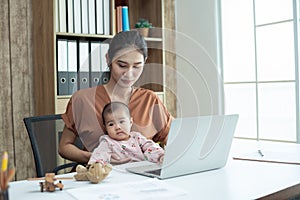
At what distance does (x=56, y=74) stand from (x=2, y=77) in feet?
1.15

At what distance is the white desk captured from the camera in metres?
1.01

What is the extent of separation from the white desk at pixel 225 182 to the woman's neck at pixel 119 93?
1.59 feet

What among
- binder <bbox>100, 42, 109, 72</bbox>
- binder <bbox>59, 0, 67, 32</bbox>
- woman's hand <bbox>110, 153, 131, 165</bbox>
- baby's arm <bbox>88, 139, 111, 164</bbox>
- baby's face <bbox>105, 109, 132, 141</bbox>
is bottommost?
woman's hand <bbox>110, 153, 131, 165</bbox>

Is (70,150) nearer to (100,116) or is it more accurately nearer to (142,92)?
(100,116)

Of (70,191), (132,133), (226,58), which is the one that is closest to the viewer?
(70,191)

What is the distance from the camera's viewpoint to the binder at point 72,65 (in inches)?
102

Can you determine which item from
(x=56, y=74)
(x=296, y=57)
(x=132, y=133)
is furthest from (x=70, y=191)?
(x=296, y=57)

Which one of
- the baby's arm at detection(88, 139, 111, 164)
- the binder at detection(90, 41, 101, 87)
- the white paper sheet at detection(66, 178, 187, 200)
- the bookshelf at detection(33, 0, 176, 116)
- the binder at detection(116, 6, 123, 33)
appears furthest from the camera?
the binder at detection(116, 6, 123, 33)

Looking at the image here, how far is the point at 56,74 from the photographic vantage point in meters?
2.51

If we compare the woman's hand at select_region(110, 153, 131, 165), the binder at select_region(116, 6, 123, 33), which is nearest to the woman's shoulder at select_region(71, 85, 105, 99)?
the woman's hand at select_region(110, 153, 131, 165)

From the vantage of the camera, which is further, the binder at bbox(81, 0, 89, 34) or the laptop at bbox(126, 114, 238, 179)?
the binder at bbox(81, 0, 89, 34)

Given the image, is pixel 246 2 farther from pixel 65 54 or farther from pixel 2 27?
pixel 2 27

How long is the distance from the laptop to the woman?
0.42 metres

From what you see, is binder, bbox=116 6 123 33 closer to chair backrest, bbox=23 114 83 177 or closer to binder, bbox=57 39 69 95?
binder, bbox=57 39 69 95
